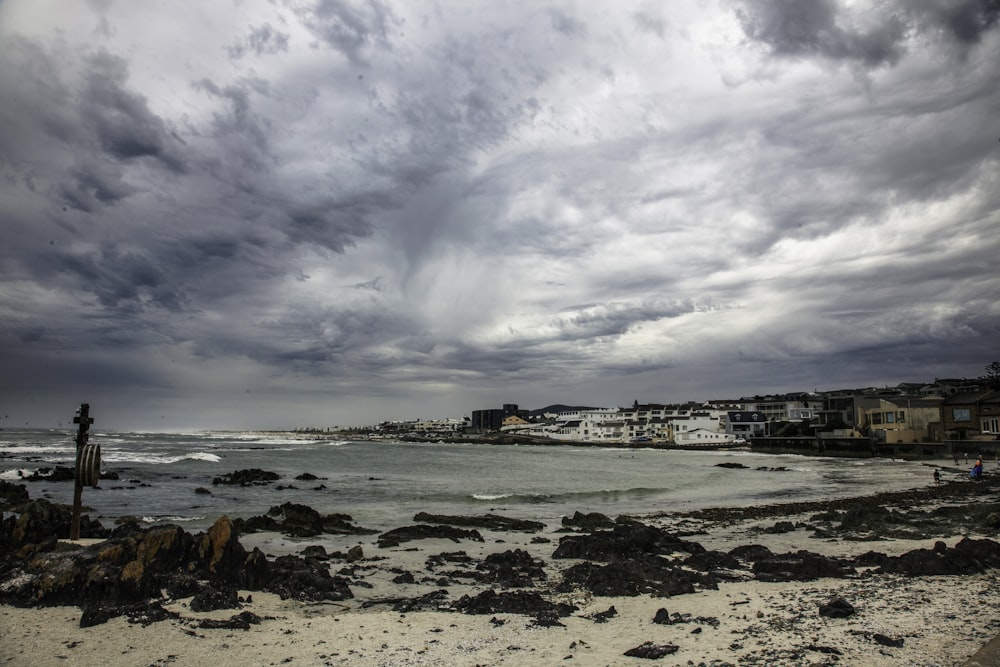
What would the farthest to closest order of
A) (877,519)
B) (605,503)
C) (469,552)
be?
(605,503) < (877,519) < (469,552)

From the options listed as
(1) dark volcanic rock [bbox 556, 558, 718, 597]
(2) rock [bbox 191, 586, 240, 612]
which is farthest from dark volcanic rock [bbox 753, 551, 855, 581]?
(2) rock [bbox 191, 586, 240, 612]

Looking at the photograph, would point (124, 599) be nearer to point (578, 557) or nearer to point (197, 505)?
point (578, 557)

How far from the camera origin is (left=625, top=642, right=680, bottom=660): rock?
8.56 metres

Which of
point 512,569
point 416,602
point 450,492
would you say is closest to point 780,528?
point 512,569

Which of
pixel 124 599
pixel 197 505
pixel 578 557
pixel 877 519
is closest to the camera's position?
pixel 124 599

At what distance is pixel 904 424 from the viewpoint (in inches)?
3118

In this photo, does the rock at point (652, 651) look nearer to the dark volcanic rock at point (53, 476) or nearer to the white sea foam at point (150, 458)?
the dark volcanic rock at point (53, 476)

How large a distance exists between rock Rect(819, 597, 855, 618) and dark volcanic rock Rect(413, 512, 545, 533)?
1275 centimetres

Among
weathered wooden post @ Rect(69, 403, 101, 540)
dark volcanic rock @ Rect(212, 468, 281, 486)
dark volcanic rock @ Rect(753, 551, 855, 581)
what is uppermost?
weathered wooden post @ Rect(69, 403, 101, 540)

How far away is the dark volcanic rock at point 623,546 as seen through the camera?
53.7ft

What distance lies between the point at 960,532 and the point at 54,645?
2271 centimetres

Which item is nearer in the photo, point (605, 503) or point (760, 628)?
point (760, 628)

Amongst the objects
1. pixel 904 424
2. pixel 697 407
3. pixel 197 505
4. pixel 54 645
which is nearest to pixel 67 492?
pixel 197 505

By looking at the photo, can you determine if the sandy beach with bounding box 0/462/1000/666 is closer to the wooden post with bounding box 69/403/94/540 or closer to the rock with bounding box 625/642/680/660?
the rock with bounding box 625/642/680/660
